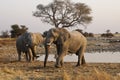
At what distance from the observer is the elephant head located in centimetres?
1645

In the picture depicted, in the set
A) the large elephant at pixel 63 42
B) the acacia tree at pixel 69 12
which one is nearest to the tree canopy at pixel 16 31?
the acacia tree at pixel 69 12

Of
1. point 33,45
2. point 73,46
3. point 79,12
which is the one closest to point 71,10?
point 79,12

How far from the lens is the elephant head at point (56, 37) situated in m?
16.5

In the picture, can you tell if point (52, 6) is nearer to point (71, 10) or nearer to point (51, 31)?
point (71, 10)

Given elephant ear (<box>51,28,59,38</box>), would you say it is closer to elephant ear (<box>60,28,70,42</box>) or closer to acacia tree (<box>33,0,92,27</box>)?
elephant ear (<box>60,28,70,42</box>)

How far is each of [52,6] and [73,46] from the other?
48.9 metres

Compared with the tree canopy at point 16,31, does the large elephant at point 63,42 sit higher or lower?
lower

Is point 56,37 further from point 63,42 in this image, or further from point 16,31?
point 16,31

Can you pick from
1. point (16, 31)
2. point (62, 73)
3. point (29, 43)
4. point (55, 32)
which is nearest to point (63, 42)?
point (55, 32)

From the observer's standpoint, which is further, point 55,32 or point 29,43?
point 29,43

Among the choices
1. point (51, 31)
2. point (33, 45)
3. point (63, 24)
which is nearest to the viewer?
point (51, 31)

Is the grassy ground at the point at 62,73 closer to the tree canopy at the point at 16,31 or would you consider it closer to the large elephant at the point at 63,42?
the large elephant at the point at 63,42

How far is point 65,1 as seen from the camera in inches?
2584

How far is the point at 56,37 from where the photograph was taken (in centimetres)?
1667
